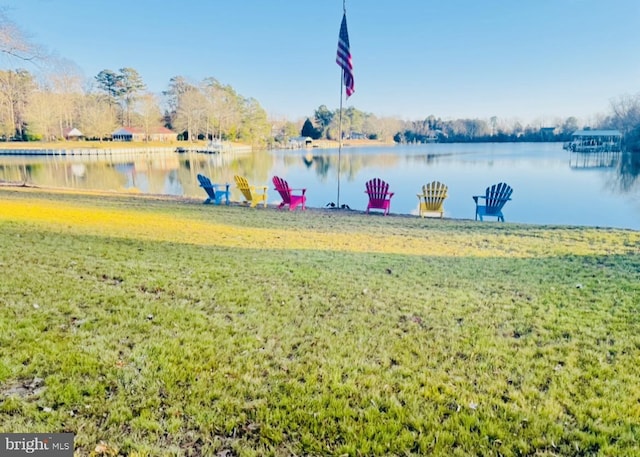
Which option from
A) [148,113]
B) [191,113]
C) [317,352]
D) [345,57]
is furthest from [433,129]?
[317,352]

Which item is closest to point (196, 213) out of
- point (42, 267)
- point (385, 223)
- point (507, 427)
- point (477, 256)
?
point (385, 223)

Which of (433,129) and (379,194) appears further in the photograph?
(433,129)

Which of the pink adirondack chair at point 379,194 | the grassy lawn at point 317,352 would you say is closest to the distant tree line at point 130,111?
the pink adirondack chair at point 379,194

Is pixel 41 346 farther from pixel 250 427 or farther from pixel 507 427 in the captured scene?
pixel 507 427

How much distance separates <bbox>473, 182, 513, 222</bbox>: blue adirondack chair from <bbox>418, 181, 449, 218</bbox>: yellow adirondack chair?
2.79 feet

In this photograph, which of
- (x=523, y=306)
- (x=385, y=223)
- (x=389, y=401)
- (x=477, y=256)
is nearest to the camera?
(x=389, y=401)

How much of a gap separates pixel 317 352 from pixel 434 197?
29.9ft

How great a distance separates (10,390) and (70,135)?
77.0m

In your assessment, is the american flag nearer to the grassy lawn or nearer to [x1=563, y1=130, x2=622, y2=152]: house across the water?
the grassy lawn

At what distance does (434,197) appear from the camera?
11.2m

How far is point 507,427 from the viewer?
202 cm

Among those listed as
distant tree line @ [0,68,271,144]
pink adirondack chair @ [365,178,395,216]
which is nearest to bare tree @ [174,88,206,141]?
distant tree line @ [0,68,271,144]

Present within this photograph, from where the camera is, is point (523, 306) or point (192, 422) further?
point (523, 306)

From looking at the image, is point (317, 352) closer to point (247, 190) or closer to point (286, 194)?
point (286, 194)
